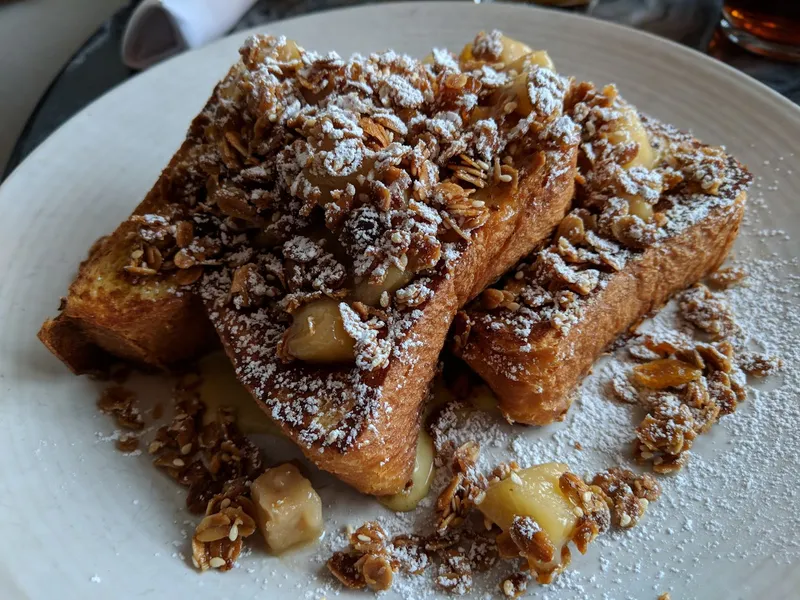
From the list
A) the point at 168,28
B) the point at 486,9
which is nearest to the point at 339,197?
the point at 486,9

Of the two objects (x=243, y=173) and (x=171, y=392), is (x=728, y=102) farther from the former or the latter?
(x=171, y=392)

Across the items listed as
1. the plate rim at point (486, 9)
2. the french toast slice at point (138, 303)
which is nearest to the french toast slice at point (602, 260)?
the plate rim at point (486, 9)

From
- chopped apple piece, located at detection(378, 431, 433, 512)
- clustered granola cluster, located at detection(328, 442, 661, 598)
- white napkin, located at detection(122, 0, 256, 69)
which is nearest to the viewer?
clustered granola cluster, located at detection(328, 442, 661, 598)

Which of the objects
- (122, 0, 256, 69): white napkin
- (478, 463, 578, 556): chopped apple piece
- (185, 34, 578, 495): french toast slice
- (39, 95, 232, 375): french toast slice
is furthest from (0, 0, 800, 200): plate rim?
(478, 463, 578, 556): chopped apple piece

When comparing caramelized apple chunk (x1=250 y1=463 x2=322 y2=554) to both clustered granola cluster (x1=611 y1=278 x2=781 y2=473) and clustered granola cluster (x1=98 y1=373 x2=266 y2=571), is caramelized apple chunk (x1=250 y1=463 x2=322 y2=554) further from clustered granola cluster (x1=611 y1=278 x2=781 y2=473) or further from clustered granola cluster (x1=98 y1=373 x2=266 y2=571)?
clustered granola cluster (x1=611 y1=278 x2=781 y2=473)

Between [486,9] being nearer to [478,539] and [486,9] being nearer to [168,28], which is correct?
[168,28]

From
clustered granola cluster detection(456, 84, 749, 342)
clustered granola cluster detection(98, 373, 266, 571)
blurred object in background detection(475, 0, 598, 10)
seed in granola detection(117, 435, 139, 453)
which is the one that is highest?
blurred object in background detection(475, 0, 598, 10)

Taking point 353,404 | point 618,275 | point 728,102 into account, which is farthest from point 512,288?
point 728,102
